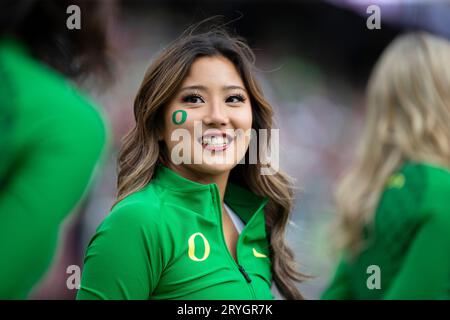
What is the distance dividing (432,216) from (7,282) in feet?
4.28

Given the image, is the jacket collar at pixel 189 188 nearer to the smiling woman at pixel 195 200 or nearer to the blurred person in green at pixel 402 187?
the smiling woman at pixel 195 200

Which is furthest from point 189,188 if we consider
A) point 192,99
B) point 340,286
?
point 340,286

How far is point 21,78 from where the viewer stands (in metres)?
1.88

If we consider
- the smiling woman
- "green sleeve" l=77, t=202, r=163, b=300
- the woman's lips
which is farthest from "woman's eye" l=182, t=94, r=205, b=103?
"green sleeve" l=77, t=202, r=163, b=300

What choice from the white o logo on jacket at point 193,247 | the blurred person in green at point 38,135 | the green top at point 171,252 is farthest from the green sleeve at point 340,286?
the blurred person in green at point 38,135

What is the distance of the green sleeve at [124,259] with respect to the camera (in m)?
1.95

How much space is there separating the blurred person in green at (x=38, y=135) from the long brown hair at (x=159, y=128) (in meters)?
0.19

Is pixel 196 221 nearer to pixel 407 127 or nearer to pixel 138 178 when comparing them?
pixel 138 178

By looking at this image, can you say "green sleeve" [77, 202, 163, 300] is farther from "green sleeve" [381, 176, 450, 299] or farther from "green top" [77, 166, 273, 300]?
"green sleeve" [381, 176, 450, 299]

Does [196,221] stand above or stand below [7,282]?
above

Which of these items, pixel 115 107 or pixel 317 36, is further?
pixel 317 36

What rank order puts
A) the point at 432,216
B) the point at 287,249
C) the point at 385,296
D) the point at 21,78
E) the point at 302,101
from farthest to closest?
1. the point at 302,101
2. the point at 287,249
3. the point at 385,296
4. the point at 432,216
5. the point at 21,78

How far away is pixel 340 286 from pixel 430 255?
435mm

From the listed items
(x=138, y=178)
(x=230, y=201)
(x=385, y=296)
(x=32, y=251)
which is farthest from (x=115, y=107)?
(x=385, y=296)
